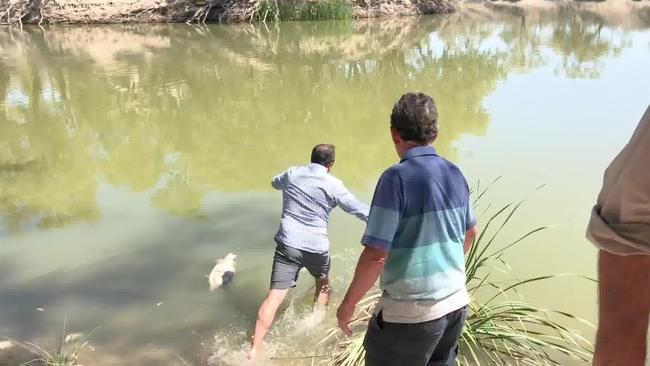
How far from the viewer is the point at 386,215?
1.95 m

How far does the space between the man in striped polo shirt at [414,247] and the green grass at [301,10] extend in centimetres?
2362

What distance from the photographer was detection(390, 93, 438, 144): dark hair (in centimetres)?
205

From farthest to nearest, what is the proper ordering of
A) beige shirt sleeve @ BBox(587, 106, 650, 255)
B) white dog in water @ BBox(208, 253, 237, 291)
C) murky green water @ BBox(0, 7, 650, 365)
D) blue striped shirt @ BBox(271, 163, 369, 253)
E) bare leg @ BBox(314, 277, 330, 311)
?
white dog in water @ BBox(208, 253, 237, 291) < murky green water @ BBox(0, 7, 650, 365) < bare leg @ BBox(314, 277, 330, 311) < blue striped shirt @ BBox(271, 163, 369, 253) < beige shirt sleeve @ BBox(587, 106, 650, 255)

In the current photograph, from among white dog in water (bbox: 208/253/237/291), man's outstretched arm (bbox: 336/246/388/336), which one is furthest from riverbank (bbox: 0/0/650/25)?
man's outstretched arm (bbox: 336/246/388/336)

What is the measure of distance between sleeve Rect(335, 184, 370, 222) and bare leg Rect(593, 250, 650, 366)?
2.05 metres

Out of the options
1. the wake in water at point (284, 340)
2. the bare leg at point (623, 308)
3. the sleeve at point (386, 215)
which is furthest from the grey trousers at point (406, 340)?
the wake in water at point (284, 340)

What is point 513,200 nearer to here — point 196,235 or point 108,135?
point 196,235

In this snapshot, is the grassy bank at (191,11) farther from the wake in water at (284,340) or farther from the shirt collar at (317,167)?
the shirt collar at (317,167)

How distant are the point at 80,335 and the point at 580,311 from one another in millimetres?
3392

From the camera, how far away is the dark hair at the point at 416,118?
2.05m

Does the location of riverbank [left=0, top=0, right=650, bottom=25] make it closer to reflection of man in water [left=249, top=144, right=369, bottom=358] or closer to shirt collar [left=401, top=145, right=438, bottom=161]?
reflection of man in water [left=249, top=144, right=369, bottom=358]

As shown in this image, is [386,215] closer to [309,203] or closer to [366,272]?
[366,272]

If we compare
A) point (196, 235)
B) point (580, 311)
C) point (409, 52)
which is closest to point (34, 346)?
point (196, 235)

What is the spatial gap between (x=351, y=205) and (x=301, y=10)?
2299cm
